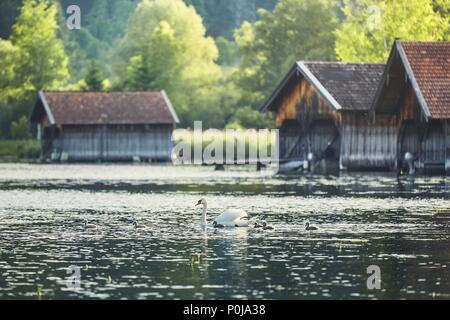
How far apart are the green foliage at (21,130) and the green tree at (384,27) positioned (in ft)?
108

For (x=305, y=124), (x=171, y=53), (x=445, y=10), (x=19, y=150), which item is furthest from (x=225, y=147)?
(x=305, y=124)

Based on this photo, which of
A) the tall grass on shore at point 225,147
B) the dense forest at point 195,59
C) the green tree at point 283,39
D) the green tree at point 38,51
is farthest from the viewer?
the green tree at point 283,39

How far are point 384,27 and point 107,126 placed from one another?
26265 millimetres

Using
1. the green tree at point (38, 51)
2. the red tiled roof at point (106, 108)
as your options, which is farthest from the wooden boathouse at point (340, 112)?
the green tree at point (38, 51)

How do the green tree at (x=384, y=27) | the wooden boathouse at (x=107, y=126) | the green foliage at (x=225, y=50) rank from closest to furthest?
the green tree at (x=384, y=27) → the wooden boathouse at (x=107, y=126) → the green foliage at (x=225, y=50)

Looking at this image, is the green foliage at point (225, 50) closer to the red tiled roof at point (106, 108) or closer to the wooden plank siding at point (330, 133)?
the red tiled roof at point (106, 108)

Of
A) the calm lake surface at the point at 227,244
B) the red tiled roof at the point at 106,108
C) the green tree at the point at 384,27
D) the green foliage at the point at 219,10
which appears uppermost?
the green foliage at the point at 219,10

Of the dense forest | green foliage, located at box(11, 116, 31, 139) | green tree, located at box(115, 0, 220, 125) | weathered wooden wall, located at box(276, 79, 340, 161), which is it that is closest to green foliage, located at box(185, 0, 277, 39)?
green tree, located at box(115, 0, 220, 125)

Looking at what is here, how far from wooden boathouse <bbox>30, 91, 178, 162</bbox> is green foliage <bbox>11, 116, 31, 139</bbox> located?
10.9 meters

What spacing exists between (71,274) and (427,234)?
35.5ft

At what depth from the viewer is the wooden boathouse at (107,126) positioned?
102m

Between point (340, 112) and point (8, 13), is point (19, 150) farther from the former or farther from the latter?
point (340, 112)

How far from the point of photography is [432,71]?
207ft
